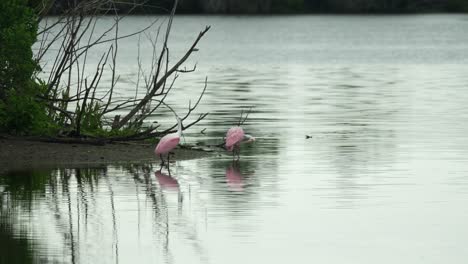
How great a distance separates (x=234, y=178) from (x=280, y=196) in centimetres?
169

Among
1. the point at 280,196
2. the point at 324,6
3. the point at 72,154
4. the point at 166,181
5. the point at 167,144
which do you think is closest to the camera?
the point at 280,196

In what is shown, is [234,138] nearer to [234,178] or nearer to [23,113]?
[234,178]

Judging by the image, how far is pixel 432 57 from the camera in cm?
6019

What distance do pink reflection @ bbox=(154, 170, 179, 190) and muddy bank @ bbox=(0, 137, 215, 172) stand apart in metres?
1.29

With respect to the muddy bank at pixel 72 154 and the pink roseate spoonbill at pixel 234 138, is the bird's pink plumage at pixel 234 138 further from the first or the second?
the muddy bank at pixel 72 154

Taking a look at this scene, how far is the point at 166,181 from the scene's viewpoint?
16.5 metres

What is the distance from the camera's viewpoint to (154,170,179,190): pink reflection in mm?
15945

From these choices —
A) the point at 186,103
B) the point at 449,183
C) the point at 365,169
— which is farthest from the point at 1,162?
the point at 186,103

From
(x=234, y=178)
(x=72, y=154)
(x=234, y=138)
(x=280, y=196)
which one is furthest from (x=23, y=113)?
(x=280, y=196)

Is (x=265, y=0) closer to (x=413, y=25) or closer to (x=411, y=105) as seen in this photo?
(x=413, y=25)

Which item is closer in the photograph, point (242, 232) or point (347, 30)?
point (242, 232)

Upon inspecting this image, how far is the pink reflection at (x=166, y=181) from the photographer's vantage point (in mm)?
15945

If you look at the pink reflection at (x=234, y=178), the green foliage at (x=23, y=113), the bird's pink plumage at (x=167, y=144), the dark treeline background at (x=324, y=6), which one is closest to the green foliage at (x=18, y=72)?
the green foliage at (x=23, y=113)

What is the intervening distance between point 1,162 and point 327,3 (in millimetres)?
117606
